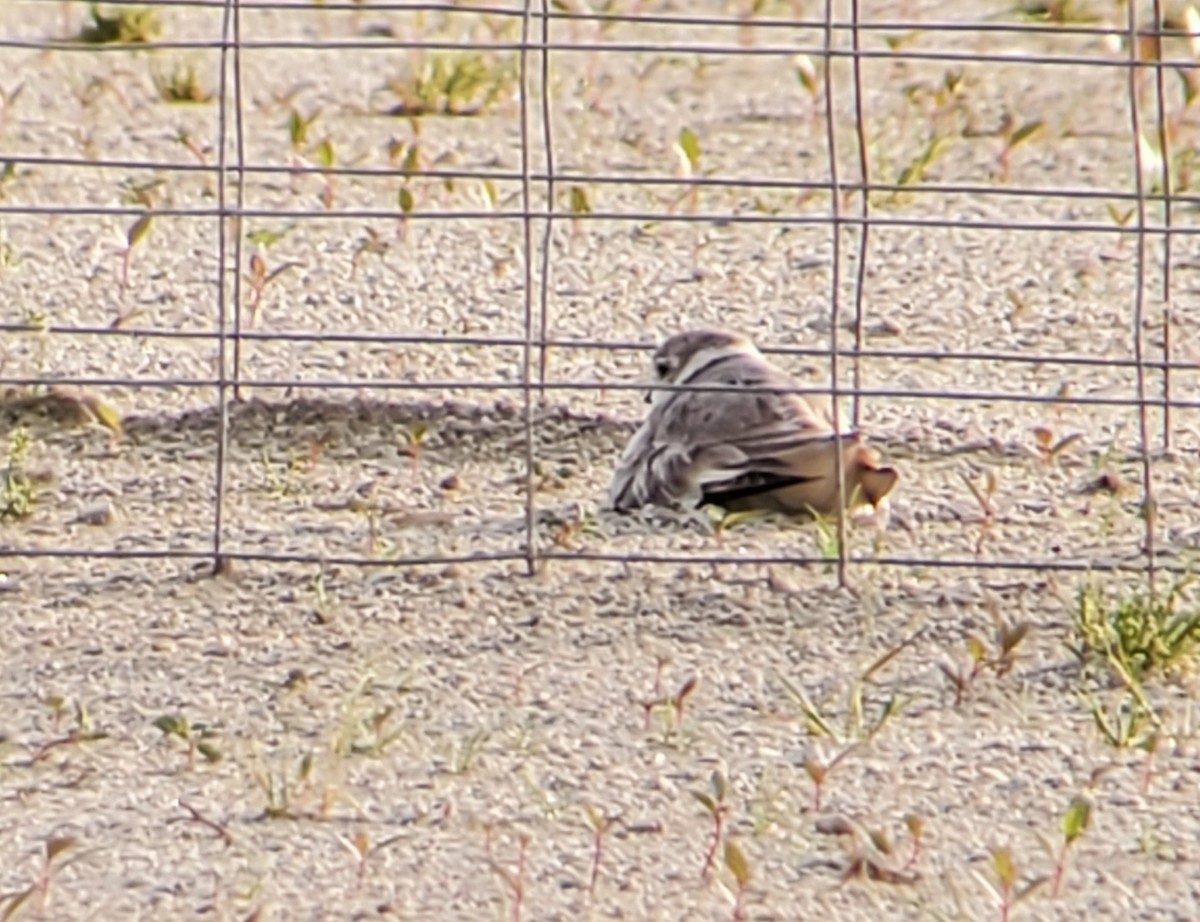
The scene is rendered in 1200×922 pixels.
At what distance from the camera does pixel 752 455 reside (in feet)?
16.0

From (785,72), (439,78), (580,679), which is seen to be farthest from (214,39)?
(580,679)

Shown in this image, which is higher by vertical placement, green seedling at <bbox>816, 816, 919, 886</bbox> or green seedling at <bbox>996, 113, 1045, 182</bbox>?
green seedling at <bbox>996, 113, 1045, 182</bbox>

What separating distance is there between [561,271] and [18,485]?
1553mm

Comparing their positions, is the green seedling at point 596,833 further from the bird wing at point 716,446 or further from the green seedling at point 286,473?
the green seedling at point 286,473

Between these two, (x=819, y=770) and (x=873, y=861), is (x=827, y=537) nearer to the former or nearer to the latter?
(x=819, y=770)

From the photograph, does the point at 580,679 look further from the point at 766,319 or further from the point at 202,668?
the point at 766,319

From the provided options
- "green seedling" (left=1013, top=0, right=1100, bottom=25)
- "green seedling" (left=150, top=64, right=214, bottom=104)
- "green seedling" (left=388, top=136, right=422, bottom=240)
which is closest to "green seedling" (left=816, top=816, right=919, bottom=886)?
"green seedling" (left=388, top=136, right=422, bottom=240)

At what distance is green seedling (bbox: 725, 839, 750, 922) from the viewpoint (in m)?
3.60

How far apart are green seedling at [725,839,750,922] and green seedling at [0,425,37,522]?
164cm

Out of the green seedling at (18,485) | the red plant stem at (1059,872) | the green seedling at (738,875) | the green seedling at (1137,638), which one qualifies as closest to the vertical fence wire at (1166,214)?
the green seedling at (1137,638)

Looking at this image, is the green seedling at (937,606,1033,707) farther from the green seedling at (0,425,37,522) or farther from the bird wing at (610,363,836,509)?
the green seedling at (0,425,37,522)

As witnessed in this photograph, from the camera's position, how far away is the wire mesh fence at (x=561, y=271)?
4.77 m

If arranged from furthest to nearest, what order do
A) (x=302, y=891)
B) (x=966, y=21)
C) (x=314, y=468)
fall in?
(x=966, y=21), (x=314, y=468), (x=302, y=891)

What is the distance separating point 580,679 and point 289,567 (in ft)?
2.04
